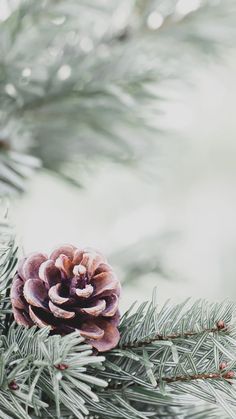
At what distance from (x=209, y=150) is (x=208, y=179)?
7 centimetres

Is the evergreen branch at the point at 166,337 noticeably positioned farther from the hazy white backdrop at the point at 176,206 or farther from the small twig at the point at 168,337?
the hazy white backdrop at the point at 176,206

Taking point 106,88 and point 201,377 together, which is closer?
point 201,377

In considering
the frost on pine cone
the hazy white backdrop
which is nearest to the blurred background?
the hazy white backdrop

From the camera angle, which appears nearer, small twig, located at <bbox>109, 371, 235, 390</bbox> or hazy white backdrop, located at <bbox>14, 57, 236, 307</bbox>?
small twig, located at <bbox>109, 371, 235, 390</bbox>

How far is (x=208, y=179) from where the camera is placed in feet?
3.73

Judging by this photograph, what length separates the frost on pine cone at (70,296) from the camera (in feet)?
0.82

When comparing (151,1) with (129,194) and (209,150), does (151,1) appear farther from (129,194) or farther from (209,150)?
(209,150)

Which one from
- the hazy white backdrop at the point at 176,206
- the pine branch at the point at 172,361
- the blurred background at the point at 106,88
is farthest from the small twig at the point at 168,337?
the hazy white backdrop at the point at 176,206

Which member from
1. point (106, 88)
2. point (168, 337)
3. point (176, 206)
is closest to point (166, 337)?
point (168, 337)

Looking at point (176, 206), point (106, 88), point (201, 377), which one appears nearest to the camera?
point (201, 377)

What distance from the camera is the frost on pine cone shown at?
0.25 m

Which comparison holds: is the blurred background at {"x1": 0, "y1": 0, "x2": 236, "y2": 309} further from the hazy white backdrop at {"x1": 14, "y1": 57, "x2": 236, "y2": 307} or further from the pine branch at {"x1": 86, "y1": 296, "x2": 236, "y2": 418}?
the pine branch at {"x1": 86, "y1": 296, "x2": 236, "y2": 418}

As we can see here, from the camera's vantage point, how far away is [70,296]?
255mm

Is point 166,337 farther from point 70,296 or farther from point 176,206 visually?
point 176,206
